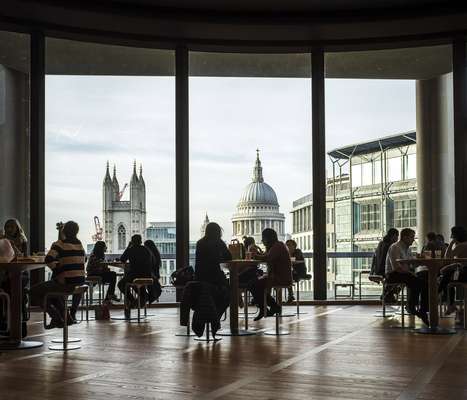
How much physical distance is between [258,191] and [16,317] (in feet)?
18.4

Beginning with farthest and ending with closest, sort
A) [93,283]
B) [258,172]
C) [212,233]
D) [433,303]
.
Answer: [258,172]
[93,283]
[433,303]
[212,233]

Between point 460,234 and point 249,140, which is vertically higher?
point 249,140

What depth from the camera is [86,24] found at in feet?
32.9

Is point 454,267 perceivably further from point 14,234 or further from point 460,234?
point 14,234

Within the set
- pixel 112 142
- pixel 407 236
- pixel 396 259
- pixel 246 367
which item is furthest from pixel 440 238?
pixel 246 367

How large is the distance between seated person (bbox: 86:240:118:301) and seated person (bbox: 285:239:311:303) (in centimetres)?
259

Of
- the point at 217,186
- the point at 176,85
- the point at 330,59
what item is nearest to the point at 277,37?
the point at 330,59

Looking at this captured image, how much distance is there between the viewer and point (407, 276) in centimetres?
760

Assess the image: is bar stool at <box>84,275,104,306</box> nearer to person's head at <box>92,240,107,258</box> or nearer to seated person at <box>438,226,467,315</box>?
person's head at <box>92,240,107,258</box>

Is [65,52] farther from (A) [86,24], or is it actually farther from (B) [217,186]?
(B) [217,186]

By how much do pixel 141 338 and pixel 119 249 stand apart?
4.06m

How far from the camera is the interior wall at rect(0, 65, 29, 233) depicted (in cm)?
993

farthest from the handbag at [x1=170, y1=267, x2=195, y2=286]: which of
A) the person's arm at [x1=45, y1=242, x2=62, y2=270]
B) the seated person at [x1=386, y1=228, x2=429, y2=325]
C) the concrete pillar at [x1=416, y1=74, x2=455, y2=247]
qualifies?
the concrete pillar at [x1=416, y1=74, x2=455, y2=247]

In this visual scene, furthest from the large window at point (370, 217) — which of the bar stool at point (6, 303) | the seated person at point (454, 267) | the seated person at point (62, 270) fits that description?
the bar stool at point (6, 303)
